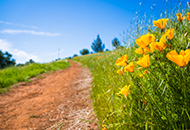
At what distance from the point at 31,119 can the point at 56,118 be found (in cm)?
57

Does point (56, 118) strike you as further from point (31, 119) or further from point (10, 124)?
point (10, 124)

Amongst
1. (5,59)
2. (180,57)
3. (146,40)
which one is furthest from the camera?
(5,59)

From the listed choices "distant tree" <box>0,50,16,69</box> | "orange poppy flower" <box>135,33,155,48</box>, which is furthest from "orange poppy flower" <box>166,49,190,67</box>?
"distant tree" <box>0,50,16,69</box>

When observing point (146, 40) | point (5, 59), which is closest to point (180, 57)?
point (146, 40)

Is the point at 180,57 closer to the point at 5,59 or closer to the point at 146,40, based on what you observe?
the point at 146,40

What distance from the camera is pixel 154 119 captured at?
897 millimetres

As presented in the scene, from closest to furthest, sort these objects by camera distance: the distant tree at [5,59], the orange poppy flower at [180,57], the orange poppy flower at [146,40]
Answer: the orange poppy flower at [180,57] < the orange poppy flower at [146,40] < the distant tree at [5,59]

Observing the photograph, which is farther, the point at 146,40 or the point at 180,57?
the point at 146,40

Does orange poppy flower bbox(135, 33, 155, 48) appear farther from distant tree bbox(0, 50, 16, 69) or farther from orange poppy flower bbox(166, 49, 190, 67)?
distant tree bbox(0, 50, 16, 69)

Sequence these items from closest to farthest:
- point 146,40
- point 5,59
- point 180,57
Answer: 1. point 180,57
2. point 146,40
3. point 5,59

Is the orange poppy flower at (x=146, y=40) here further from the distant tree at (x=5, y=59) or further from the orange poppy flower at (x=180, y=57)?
the distant tree at (x=5, y=59)

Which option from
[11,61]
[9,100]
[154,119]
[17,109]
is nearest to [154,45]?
[154,119]

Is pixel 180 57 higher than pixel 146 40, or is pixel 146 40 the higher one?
pixel 146 40

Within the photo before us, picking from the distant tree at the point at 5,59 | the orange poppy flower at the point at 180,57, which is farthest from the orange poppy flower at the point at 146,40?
the distant tree at the point at 5,59
